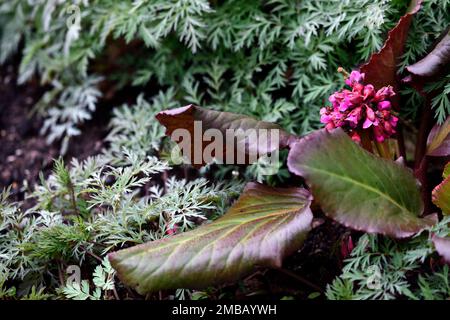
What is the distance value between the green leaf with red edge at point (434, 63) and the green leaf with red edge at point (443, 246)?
481 millimetres

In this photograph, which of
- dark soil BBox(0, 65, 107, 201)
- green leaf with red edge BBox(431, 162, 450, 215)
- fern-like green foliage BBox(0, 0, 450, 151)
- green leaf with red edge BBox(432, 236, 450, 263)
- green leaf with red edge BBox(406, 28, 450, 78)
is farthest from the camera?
dark soil BBox(0, 65, 107, 201)

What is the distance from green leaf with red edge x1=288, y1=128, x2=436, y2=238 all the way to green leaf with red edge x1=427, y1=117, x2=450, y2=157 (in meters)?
0.18

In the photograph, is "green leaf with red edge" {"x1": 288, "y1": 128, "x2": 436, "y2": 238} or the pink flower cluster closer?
"green leaf with red edge" {"x1": 288, "y1": 128, "x2": 436, "y2": 238}

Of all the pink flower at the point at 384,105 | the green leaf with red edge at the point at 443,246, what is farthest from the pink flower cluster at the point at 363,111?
→ the green leaf with red edge at the point at 443,246

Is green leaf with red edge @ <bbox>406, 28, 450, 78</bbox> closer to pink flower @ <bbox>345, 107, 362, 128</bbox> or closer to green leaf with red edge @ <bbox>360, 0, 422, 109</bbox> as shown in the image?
green leaf with red edge @ <bbox>360, 0, 422, 109</bbox>

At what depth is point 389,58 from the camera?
1548 millimetres

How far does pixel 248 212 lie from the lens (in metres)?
1.44

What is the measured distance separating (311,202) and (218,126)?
0.33 m

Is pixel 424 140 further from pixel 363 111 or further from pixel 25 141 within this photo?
pixel 25 141

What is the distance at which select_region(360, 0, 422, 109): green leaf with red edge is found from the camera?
152 centimetres

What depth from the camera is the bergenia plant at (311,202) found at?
4.16 ft

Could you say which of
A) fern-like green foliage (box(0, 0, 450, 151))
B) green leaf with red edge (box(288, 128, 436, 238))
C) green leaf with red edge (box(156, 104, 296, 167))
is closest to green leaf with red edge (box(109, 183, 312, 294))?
green leaf with red edge (box(288, 128, 436, 238))

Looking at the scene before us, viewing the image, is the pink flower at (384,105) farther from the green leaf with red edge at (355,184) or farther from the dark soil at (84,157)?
the dark soil at (84,157)
